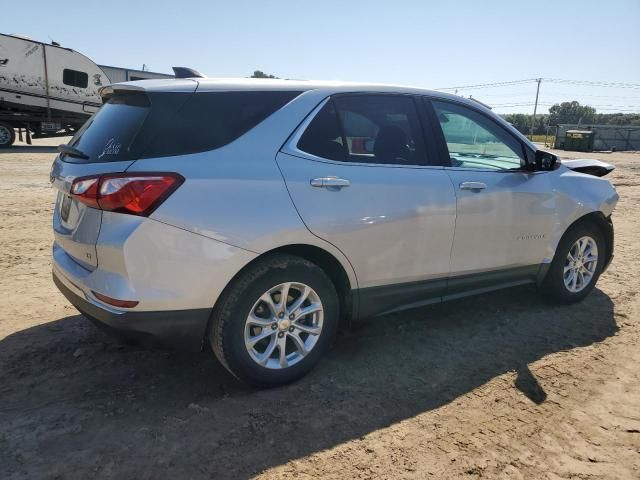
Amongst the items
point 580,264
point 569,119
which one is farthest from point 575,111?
point 580,264

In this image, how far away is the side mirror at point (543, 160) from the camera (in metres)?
4.06

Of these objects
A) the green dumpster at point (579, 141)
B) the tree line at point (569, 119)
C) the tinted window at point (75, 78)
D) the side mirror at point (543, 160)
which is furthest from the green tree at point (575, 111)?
the side mirror at point (543, 160)

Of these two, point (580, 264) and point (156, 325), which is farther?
point (580, 264)

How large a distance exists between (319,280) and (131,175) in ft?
4.01

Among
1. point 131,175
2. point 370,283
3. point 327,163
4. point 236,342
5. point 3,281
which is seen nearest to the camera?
point 131,175

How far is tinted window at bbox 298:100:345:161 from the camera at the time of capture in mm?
3018

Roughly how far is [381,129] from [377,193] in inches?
20.5

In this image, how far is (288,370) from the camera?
10.0 ft

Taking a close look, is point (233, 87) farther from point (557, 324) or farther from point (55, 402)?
point (557, 324)

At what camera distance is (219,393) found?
3018 mm

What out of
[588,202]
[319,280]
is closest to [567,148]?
[588,202]

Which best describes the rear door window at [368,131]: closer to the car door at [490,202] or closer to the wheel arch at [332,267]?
the car door at [490,202]

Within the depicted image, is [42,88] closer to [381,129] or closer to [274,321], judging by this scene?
[381,129]

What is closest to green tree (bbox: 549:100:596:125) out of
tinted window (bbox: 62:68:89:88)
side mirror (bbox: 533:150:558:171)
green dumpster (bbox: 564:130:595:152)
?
green dumpster (bbox: 564:130:595:152)
